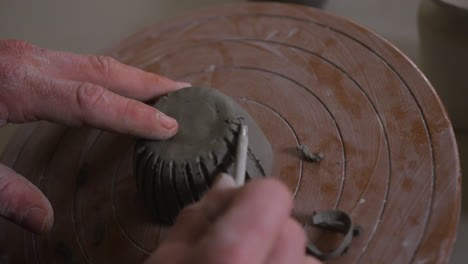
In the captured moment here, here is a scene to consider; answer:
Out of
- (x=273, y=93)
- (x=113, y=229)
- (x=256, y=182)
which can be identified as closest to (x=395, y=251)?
(x=256, y=182)

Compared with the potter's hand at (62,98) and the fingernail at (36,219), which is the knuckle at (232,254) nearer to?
the potter's hand at (62,98)

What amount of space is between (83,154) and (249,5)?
97cm

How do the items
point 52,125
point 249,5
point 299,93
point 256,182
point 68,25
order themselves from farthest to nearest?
point 68,25 → point 249,5 → point 52,125 → point 299,93 → point 256,182

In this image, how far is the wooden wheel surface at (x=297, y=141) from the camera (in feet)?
3.82

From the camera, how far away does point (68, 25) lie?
3135 millimetres

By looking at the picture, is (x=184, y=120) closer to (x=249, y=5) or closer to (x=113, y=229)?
(x=113, y=229)

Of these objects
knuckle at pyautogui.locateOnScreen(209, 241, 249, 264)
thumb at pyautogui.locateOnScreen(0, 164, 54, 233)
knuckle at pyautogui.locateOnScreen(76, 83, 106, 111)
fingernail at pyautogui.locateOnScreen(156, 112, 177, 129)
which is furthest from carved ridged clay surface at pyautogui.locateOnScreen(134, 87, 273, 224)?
knuckle at pyautogui.locateOnScreen(209, 241, 249, 264)

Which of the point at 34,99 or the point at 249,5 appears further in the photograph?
the point at 249,5

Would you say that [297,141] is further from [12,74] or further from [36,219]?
[12,74]

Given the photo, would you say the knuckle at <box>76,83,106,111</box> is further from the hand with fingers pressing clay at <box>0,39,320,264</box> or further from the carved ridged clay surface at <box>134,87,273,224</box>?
the carved ridged clay surface at <box>134,87,273,224</box>

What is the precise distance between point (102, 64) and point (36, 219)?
609 millimetres

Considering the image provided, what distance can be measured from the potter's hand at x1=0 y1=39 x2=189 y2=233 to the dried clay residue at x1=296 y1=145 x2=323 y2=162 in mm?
444

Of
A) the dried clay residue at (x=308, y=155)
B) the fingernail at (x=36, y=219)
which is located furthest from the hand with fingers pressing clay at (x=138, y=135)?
the dried clay residue at (x=308, y=155)

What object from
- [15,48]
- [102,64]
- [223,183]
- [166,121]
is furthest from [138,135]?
[15,48]
